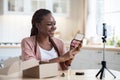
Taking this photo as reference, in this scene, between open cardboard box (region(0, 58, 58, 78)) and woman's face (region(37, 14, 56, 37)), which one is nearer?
open cardboard box (region(0, 58, 58, 78))

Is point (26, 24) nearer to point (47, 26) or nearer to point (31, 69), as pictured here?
point (47, 26)

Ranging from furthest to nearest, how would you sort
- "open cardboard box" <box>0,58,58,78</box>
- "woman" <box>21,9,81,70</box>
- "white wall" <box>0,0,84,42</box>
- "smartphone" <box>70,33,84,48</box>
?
"white wall" <box>0,0,84,42</box>
"woman" <box>21,9,81,70</box>
"smartphone" <box>70,33,84,48</box>
"open cardboard box" <box>0,58,58,78</box>

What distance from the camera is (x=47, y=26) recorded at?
6.90 feet

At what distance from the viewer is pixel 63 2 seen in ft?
15.9

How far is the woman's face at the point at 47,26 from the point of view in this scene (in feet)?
6.84

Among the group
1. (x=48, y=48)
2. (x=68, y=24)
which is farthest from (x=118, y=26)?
(x=48, y=48)

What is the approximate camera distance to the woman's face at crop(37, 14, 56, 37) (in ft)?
6.84

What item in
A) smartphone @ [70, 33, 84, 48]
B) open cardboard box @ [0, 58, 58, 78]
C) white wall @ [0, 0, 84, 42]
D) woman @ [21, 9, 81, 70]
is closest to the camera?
open cardboard box @ [0, 58, 58, 78]

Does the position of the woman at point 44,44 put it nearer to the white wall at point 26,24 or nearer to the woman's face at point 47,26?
the woman's face at point 47,26

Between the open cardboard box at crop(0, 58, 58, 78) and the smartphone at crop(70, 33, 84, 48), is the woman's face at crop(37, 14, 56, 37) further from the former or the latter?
the open cardboard box at crop(0, 58, 58, 78)

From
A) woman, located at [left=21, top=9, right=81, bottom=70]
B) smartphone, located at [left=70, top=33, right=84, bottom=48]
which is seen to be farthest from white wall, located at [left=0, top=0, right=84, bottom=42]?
smartphone, located at [left=70, top=33, right=84, bottom=48]

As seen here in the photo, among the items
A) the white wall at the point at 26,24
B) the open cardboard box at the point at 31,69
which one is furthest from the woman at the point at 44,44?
the white wall at the point at 26,24

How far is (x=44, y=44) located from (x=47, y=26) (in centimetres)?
18

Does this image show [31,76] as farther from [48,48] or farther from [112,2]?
[112,2]
